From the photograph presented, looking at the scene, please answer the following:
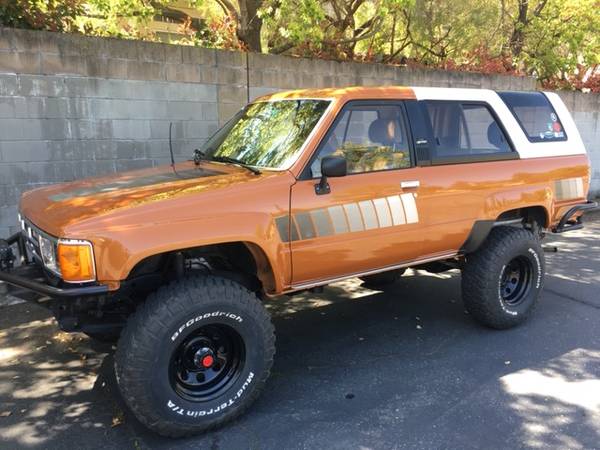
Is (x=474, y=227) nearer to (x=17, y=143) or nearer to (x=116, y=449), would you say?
(x=116, y=449)

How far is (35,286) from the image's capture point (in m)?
2.93

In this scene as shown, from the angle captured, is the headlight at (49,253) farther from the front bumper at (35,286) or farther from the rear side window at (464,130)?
the rear side window at (464,130)

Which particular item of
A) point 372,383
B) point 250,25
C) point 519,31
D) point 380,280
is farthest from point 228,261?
point 519,31

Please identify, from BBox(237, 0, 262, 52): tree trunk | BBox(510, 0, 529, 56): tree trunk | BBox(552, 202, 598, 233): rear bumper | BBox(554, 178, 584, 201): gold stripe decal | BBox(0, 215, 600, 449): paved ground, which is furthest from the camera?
BBox(510, 0, 529, 56): tree trunk

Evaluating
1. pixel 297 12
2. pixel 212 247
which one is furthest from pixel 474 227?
pixel 297 12

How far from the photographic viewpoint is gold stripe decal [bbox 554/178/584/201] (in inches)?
192

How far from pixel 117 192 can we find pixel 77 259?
67 cm

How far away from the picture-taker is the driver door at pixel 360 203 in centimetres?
351

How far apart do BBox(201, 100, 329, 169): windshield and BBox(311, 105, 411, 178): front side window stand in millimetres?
168

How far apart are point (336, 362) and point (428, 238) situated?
1.19m

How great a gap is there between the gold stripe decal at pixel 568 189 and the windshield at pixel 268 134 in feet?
8.10

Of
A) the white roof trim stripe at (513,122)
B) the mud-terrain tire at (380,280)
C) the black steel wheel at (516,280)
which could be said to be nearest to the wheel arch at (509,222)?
the black steel wheel at (516,280)

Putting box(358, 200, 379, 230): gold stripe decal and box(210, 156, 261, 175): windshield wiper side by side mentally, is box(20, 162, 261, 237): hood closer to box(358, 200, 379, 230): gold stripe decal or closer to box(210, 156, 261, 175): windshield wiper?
box(210, 156, 261, 175): windshield wiper

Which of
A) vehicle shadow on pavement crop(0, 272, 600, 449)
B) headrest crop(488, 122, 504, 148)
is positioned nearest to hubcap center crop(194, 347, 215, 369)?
vehicle shadow on pavement crop(0, 272, 600, 449)
